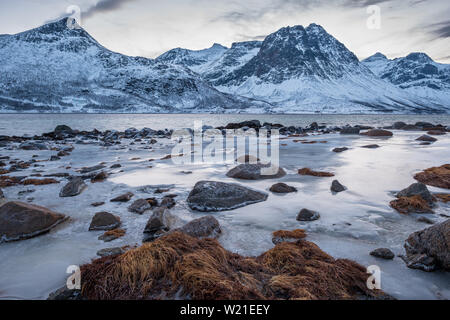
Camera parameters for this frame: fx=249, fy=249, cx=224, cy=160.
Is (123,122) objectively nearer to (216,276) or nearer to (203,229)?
(203,229)

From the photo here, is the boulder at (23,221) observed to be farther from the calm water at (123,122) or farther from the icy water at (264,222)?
the calm water at (123,122)

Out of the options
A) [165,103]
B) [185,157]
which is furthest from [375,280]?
[165,103]

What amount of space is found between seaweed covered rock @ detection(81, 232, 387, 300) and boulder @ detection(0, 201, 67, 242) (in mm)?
2478

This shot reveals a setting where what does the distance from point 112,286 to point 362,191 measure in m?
7.09

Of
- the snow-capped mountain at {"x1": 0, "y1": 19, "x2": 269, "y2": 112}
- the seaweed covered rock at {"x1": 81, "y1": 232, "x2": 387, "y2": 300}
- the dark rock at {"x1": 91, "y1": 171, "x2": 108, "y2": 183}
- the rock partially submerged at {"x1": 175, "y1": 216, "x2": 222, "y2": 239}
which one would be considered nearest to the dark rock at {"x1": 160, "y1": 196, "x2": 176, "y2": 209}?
the rock partially submerged at {"x1": 175, "y1": 216, "x2": 222, "y2": 239}

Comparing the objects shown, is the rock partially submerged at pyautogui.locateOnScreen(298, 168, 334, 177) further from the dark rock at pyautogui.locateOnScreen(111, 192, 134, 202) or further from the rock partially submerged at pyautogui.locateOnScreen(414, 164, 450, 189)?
the dark rock at pyautogui.locateOnScreen(111, 192, 134, 202)

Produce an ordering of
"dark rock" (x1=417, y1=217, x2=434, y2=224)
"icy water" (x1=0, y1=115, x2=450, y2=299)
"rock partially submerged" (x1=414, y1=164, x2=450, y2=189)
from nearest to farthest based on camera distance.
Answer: "icy water" (x1=0, y1=115, x2=450, y2=299), "dark rock" (x1=417, y1=217, x2=434, y2=224), "rock partially submerged" (x1=414, y1=164, x2=450, y2=189)

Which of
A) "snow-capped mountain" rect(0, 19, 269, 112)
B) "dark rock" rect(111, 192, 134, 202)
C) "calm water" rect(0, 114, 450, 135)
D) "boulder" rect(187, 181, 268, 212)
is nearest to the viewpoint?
"boulder" rect(187, 181, 268, 212)

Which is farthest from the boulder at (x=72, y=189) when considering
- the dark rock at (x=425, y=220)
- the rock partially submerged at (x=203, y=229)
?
the dark rock at (x=425, y=220)

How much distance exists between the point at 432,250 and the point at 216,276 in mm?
3411

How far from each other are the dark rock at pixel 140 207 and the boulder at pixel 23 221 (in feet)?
5.41

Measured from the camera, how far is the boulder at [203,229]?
4.85m

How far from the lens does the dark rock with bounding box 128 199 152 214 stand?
632 centimetres

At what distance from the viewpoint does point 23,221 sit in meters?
5.12
